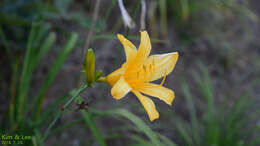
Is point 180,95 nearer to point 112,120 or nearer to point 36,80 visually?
point 112,120

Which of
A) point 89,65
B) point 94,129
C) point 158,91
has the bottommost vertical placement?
point 94,129

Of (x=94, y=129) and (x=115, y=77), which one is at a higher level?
(x=115, y=77)

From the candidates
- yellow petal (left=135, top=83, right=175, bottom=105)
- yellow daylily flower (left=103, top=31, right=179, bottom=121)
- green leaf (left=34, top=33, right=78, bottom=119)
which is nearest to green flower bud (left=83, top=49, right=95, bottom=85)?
yellow daylily flower (left=103, top=31, right=179, bottom=121)

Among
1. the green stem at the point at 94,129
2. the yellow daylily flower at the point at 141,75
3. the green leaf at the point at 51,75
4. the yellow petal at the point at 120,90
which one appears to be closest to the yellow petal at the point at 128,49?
the yellow daylily flower at the point at 141,75

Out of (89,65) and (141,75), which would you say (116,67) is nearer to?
(141,75)

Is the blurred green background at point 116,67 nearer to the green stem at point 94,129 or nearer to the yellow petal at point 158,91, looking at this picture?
the green stem at point 94,129

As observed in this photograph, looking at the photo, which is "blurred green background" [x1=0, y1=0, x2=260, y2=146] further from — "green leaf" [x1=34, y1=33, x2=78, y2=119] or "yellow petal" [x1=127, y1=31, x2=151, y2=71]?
"yellow petal" [x1=127, y1=31, x2=151, y2=71]

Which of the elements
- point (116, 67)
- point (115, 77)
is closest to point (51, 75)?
point (116, 67)
